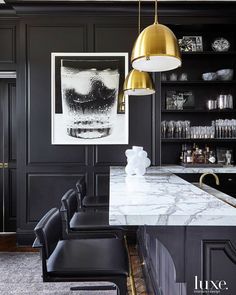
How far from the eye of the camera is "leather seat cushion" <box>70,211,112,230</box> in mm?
2322

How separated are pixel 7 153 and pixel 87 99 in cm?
146

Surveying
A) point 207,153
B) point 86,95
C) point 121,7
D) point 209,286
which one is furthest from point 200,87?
point 209,286

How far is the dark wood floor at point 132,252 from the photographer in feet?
8.80

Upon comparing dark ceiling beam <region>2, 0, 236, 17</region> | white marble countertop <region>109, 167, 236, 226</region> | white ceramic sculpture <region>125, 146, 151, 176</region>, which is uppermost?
dark ceiling beam <region>2, 0, 236, 17</region>

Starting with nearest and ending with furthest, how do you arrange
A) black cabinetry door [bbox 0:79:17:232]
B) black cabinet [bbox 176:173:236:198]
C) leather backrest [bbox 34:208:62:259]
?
leather backrest [bbox 34:208:62:259], black cabinet [bbox 176:173:236:198], black cabinetry door [bbox 0:79:17:232]

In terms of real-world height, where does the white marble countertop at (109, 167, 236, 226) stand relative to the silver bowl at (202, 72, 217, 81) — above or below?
below

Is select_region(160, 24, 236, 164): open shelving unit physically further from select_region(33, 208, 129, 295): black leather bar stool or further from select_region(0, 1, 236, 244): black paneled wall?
select_region(33, 208, 129, 295): black leather bar stool

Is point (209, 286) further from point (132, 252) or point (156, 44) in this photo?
point (132, 252)

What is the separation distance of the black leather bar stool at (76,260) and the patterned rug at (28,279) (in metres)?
1.04

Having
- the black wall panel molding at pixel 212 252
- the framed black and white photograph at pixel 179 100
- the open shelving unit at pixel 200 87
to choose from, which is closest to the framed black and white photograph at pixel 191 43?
the open shelving unit at pixel 200 87

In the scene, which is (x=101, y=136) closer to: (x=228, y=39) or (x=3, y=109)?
(x=3, y=109)

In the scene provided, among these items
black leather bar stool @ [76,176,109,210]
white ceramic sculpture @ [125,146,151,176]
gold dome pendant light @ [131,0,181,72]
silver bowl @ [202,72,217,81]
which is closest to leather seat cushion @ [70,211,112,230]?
black leather bar stool @ [76,176,109,210]

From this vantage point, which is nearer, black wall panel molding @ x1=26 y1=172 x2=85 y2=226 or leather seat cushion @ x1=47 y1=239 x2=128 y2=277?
leather seat cushion @ x1=47 y1=239 x2=128 y2=277

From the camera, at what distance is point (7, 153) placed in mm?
4488
